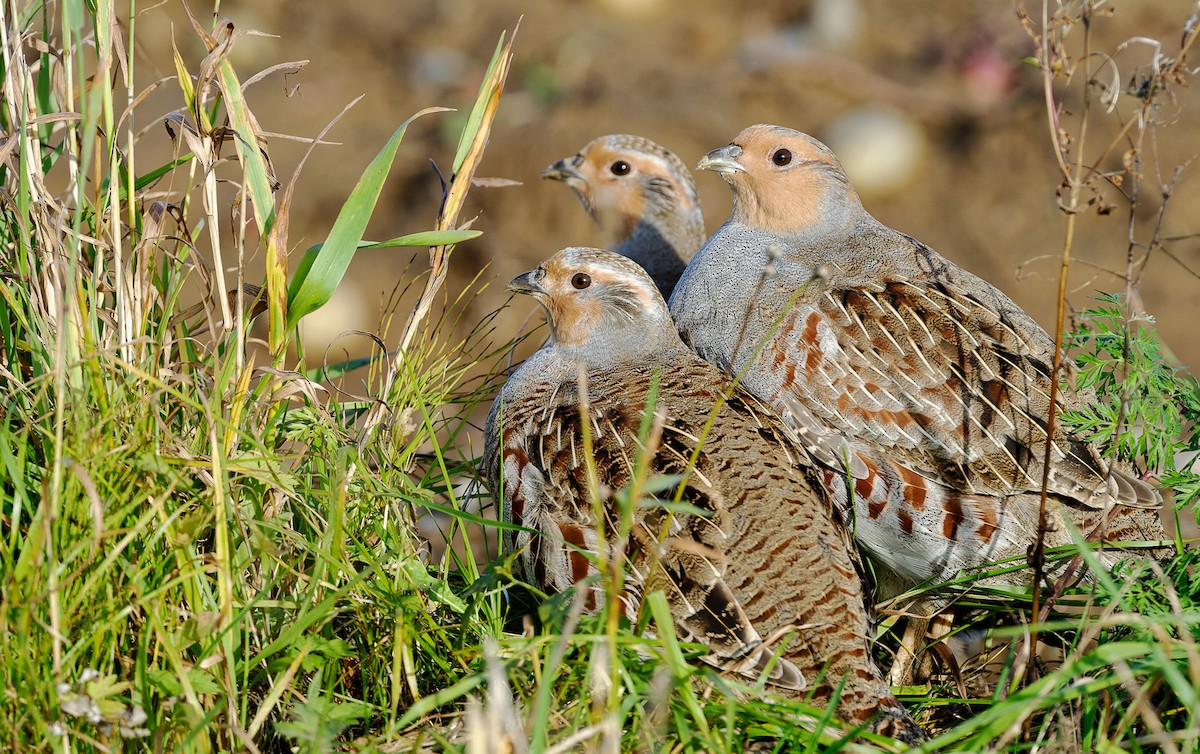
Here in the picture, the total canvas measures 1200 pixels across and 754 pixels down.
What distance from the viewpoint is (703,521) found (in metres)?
2.55

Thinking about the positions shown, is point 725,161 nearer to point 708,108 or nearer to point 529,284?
point 529,284

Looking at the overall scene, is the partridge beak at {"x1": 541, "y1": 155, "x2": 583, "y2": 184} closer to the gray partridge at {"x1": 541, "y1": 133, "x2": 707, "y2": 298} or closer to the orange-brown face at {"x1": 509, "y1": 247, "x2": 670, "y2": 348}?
the gray partridge at {"x1": 541, "y1": 133, "x2": 707, "y2": 298}

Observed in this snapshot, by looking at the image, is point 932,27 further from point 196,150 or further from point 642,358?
point 196,150

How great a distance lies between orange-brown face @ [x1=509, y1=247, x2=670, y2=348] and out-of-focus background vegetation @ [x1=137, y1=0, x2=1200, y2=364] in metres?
4.14

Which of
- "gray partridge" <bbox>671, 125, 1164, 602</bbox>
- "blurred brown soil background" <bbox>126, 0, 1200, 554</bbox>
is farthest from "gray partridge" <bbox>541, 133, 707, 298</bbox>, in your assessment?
"blurred brown soil background" <bbox>126, 0, 1200, 554</bbox>

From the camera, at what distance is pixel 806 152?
364cm

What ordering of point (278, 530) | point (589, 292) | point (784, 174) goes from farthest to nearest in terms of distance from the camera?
1. point (784, 174)
2. point (589, 292)
3. point (278, 530)

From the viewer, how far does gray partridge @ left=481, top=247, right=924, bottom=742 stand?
94.2 inches

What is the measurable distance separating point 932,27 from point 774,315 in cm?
697

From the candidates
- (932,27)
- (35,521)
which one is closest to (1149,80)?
(35,521)

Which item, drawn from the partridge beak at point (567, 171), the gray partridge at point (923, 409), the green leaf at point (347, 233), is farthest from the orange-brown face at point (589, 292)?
the partridge beak at point (567, 171)

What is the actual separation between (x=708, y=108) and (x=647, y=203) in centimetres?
420

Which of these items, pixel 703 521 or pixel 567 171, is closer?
pixel 703 521

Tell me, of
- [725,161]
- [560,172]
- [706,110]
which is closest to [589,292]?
[725,161]
